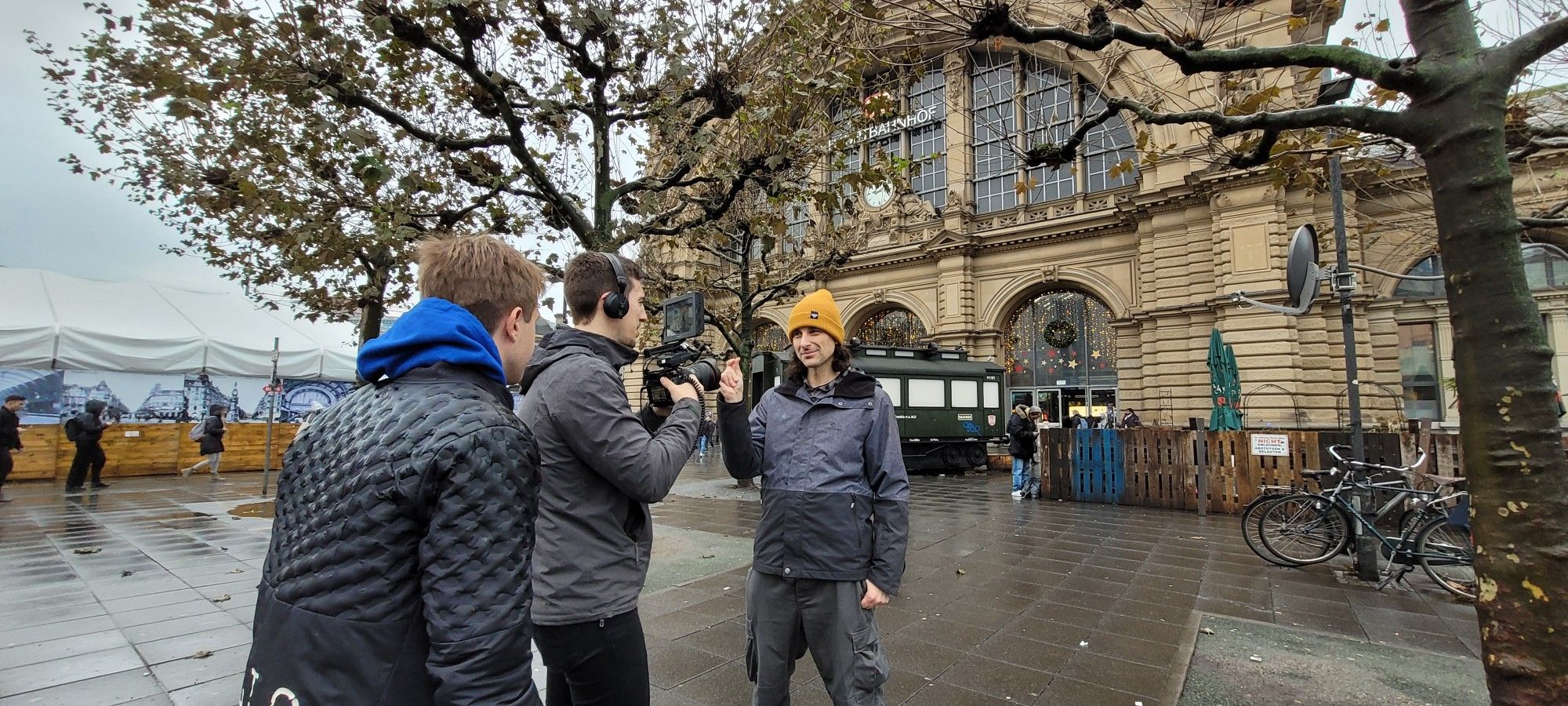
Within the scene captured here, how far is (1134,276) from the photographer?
22922 mm

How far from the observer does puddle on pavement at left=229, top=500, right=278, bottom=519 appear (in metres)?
9.57

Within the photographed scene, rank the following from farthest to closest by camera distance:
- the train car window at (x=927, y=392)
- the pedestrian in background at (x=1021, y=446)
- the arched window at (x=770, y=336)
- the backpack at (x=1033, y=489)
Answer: the arched window at (x=770, y=336) < the train car window at (x=927, y=392) < the backpack at (x=1033, y=489) < the pedestrian in background at (x=1021, y=446)

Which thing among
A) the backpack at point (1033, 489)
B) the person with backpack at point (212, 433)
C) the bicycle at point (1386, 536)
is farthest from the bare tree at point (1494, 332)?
the person with backpack at point (212, 433)

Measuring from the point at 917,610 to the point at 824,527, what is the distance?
294 centimetres

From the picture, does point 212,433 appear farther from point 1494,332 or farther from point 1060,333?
point 1060,333

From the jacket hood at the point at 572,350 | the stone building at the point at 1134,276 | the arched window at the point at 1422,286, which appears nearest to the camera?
the jacket hood at the point at 572,350

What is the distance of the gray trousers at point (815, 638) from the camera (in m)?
2.43

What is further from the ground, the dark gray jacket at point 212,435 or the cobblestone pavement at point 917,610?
the dark gray jacket at point 212,435

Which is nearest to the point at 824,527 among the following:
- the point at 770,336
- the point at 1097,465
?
the point at 1097,465

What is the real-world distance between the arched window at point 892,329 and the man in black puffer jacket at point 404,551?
26798 millimetres

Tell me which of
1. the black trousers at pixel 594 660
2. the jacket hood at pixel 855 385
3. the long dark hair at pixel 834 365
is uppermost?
the long dark hair at pixel 834 365

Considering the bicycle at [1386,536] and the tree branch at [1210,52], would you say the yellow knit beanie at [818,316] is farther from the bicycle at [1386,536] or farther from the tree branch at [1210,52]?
the bicycle at [1386,536]

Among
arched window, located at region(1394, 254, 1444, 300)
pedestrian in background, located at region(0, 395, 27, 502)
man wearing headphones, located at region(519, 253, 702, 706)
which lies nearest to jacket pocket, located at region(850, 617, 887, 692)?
man wearing headphones, located at region(519, 253, 702, 706)

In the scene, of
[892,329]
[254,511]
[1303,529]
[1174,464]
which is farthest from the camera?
[892,329]
